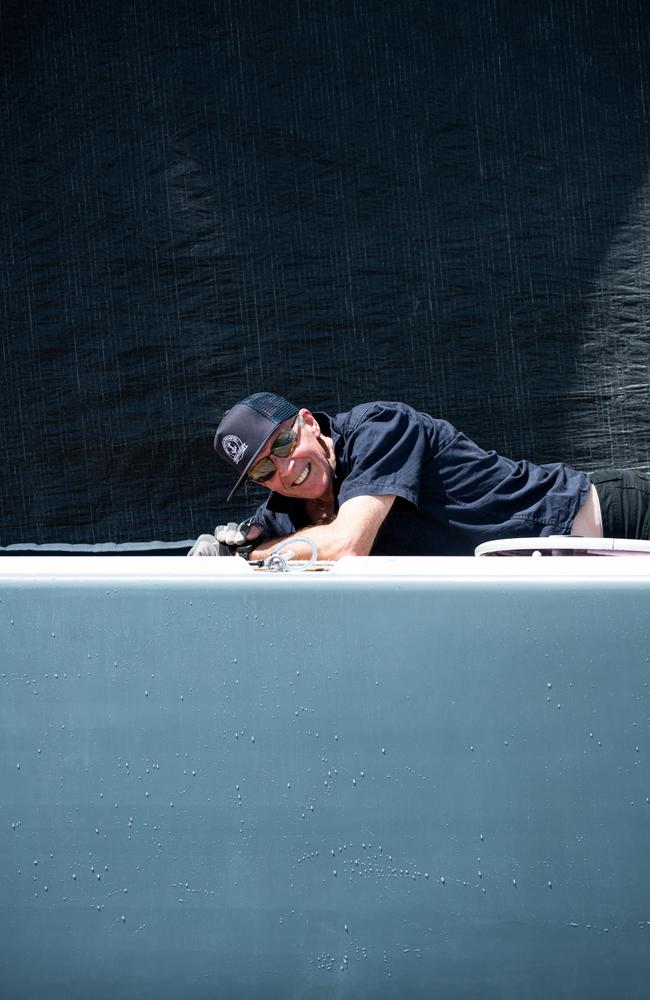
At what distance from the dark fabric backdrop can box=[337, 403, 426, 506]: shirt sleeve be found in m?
0.86

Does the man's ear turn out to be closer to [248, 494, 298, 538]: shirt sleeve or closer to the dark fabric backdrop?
[248, 494, 298, 538]: shirt sleeve

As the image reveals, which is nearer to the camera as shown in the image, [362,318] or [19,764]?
[19,764]

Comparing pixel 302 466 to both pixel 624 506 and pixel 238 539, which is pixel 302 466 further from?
pixel 624 506

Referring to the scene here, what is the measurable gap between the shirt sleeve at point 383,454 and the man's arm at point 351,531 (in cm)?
2

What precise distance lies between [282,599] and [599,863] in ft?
1.56

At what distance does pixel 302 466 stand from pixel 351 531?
26 centimetres

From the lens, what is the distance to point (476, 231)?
2947 millimetres

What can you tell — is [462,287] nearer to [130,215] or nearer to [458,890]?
[130,215]

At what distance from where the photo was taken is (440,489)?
6.85 ft

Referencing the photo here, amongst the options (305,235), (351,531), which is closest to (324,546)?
(351,531)

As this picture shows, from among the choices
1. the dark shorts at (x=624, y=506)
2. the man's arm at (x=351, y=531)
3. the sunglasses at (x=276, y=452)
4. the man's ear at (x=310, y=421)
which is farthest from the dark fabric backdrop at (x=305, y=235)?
the man's arm at (x=351, y=531)

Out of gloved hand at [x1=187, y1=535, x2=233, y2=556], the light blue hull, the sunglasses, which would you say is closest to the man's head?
the sunglasses

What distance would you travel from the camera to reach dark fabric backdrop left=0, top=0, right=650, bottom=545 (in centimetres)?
294

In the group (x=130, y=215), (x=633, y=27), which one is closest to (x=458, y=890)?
(x=130, y=215)
